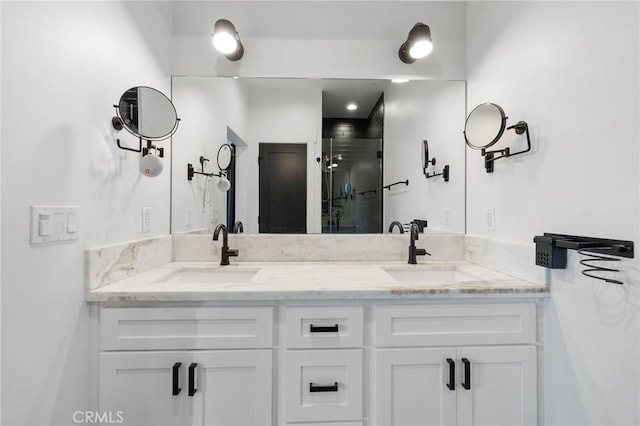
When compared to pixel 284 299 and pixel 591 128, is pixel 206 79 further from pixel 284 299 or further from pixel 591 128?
pixel 591 128

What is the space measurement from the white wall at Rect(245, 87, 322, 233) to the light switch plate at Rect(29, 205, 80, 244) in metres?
0.87

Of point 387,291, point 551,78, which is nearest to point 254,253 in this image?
point 387,291

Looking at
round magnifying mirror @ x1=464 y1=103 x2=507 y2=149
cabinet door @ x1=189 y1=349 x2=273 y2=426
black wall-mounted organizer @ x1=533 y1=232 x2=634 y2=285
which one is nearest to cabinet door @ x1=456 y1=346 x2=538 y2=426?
black wall-mounted organizer @ x1=533 y1=232 x2=634 y2=285

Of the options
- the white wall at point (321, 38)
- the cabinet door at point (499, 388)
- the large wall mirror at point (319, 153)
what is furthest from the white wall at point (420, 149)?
the cabinet door at point (499, 388)

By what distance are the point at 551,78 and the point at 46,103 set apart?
5.79ft

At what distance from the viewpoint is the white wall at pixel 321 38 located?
171 centimetres

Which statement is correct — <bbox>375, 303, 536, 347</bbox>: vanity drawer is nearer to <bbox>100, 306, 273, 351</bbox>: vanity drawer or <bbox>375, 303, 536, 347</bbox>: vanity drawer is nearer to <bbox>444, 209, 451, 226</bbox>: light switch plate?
<bbox>100, 306, 273, 351</bbox>: vanity drawer

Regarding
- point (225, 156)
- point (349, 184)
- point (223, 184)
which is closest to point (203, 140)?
point (225, 156)

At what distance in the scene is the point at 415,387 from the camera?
3.74 feet

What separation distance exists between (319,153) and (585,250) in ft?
4.27

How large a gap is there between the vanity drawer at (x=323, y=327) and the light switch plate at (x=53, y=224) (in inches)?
31.3

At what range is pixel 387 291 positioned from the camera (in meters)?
1.12

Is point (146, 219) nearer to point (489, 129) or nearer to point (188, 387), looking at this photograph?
point (188, 387)

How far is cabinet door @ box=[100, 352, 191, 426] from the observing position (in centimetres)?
109
